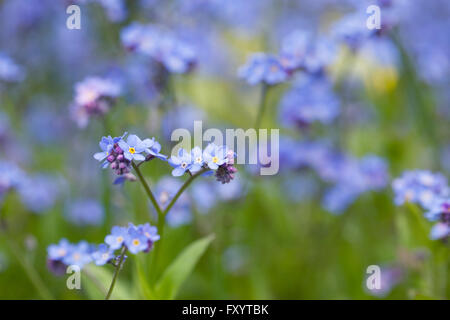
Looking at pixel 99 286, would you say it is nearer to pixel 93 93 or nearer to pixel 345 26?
pixel 93 93

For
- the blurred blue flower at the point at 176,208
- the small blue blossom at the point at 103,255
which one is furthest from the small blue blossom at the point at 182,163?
the blurred blue flower at the point at 176,208

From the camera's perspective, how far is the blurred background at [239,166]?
2.52 m

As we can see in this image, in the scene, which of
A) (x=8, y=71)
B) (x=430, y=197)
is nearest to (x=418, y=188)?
(x=430, y=197)

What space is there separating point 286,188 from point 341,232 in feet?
2.11

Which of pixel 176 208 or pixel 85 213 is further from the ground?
pixel 85 213

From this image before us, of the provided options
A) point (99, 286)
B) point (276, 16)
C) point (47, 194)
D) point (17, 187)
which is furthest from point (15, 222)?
point (276, 16)

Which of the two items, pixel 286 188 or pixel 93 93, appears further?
pixel 286 188

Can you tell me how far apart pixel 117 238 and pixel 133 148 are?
291mm

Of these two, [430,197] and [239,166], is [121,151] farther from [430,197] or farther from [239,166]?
[239,166]

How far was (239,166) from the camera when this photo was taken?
3.76 metres

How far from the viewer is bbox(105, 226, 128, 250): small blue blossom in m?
1.63

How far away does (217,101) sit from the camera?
506cm

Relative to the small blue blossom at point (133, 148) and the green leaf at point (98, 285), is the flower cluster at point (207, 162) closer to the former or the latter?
the small blue blossom at point (133, 148)

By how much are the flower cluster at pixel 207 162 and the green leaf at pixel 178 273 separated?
0.34m
